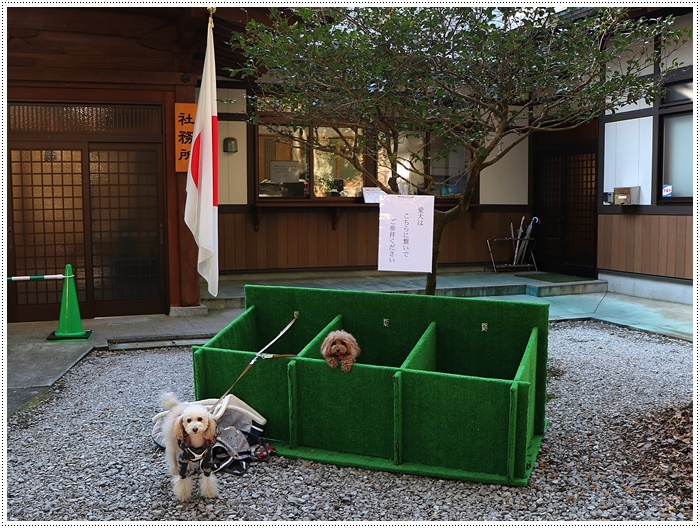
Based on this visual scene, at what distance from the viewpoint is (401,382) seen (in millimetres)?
4082

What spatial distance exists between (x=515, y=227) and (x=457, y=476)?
9140 mm

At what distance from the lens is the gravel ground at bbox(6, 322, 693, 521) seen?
362 cm

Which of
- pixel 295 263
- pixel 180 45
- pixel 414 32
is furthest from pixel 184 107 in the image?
pixel 414 32

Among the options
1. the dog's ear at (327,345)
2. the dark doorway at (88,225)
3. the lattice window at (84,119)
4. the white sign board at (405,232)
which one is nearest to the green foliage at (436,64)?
the white sign board at (405,232)

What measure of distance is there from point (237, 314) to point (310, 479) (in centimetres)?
500

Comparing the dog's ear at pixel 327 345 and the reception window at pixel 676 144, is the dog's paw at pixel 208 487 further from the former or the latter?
the reception window at pixel 676 144

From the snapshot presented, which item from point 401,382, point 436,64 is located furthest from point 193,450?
point 436,64

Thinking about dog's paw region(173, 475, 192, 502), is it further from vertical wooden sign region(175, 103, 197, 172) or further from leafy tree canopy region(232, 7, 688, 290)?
vertical wooden sign region(175, 103, 197, 172)

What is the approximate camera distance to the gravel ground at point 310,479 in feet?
11.9

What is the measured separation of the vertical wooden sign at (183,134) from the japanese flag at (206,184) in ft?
3.42

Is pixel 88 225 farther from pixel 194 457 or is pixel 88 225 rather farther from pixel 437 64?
pixel 194 457

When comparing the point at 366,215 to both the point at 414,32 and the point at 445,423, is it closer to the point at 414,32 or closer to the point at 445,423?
the point at 414,32

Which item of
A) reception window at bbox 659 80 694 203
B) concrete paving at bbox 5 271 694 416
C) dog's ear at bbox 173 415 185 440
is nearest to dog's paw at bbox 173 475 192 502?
dog's ear at bbox 173 415 185 440

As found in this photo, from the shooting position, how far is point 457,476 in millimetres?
3951
